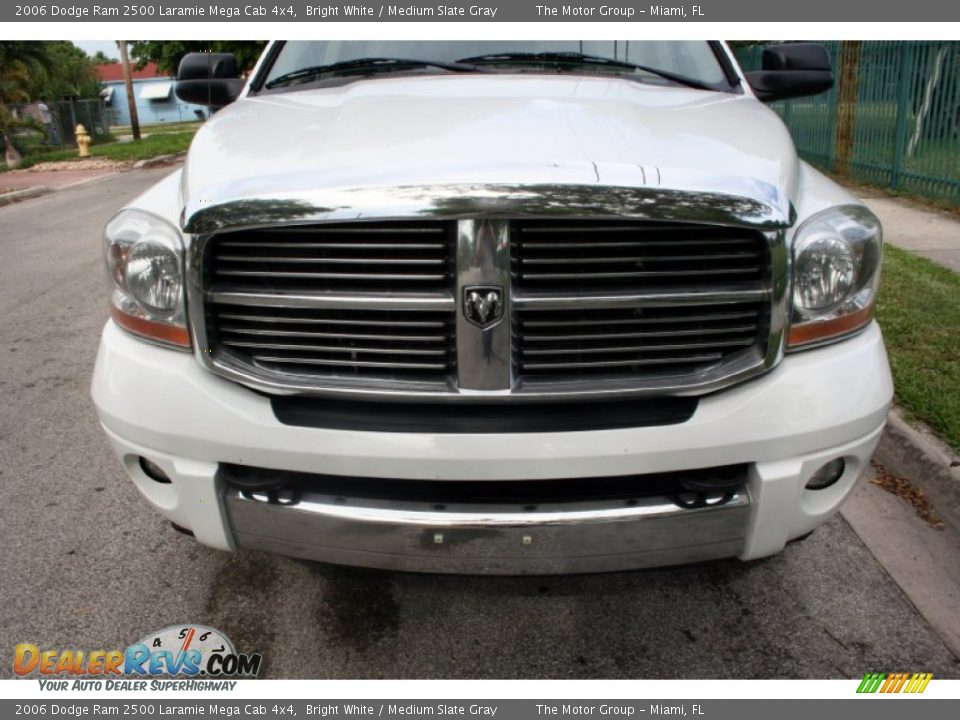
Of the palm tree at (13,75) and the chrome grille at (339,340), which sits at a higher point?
the chrome grille at (339,340)

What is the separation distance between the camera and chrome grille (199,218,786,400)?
6.26ft

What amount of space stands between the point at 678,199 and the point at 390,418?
849 mm

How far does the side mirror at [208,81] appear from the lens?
11.4ft

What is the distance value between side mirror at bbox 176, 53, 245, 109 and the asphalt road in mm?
1708

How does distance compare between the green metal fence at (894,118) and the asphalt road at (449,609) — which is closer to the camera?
the asphalt road at (449,609)

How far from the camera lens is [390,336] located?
1988 millimetres

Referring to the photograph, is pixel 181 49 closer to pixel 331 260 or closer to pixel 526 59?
pixel 526 59

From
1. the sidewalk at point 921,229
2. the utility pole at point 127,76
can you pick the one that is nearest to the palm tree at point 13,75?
the utility pole at point 127,76

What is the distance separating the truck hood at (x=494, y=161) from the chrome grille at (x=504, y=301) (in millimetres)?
65

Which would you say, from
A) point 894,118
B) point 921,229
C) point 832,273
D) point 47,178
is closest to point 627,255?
point 832,273

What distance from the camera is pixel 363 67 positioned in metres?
3.05

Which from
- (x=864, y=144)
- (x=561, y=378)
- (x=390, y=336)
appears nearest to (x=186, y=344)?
(x=390, y=336)

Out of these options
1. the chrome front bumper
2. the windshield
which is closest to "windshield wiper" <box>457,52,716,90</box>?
the windshield

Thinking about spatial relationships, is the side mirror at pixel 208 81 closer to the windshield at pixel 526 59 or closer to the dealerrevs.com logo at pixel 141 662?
the windshield at pixel 526 59
